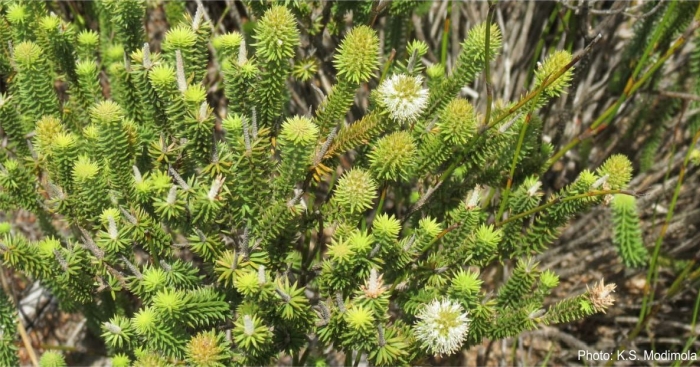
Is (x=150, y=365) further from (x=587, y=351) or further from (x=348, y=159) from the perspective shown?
(x=587, y=351)

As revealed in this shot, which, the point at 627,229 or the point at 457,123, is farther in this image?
the point at 627,229

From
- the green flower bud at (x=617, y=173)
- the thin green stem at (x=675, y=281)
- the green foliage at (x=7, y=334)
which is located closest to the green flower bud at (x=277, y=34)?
the green flower bud at (x=617, y=173)

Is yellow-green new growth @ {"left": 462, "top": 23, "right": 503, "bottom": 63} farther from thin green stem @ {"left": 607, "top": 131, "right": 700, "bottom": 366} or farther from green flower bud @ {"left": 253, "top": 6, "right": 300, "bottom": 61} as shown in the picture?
thin green stem @ {"left": 607, "top": 131, "right": 700, "bottom": 366}

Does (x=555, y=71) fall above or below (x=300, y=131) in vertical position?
above

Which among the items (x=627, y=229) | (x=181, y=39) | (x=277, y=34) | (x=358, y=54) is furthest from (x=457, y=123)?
(x=627, y=229)

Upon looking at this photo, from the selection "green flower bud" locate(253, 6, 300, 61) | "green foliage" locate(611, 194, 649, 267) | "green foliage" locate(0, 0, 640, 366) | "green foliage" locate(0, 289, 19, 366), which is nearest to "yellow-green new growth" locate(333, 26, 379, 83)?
"green foliage" locate(0, 0, 640, 366)

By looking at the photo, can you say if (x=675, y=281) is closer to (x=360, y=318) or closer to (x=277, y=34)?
(x=360, y=318)

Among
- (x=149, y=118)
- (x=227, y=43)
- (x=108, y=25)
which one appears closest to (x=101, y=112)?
(x=149, y=118)
